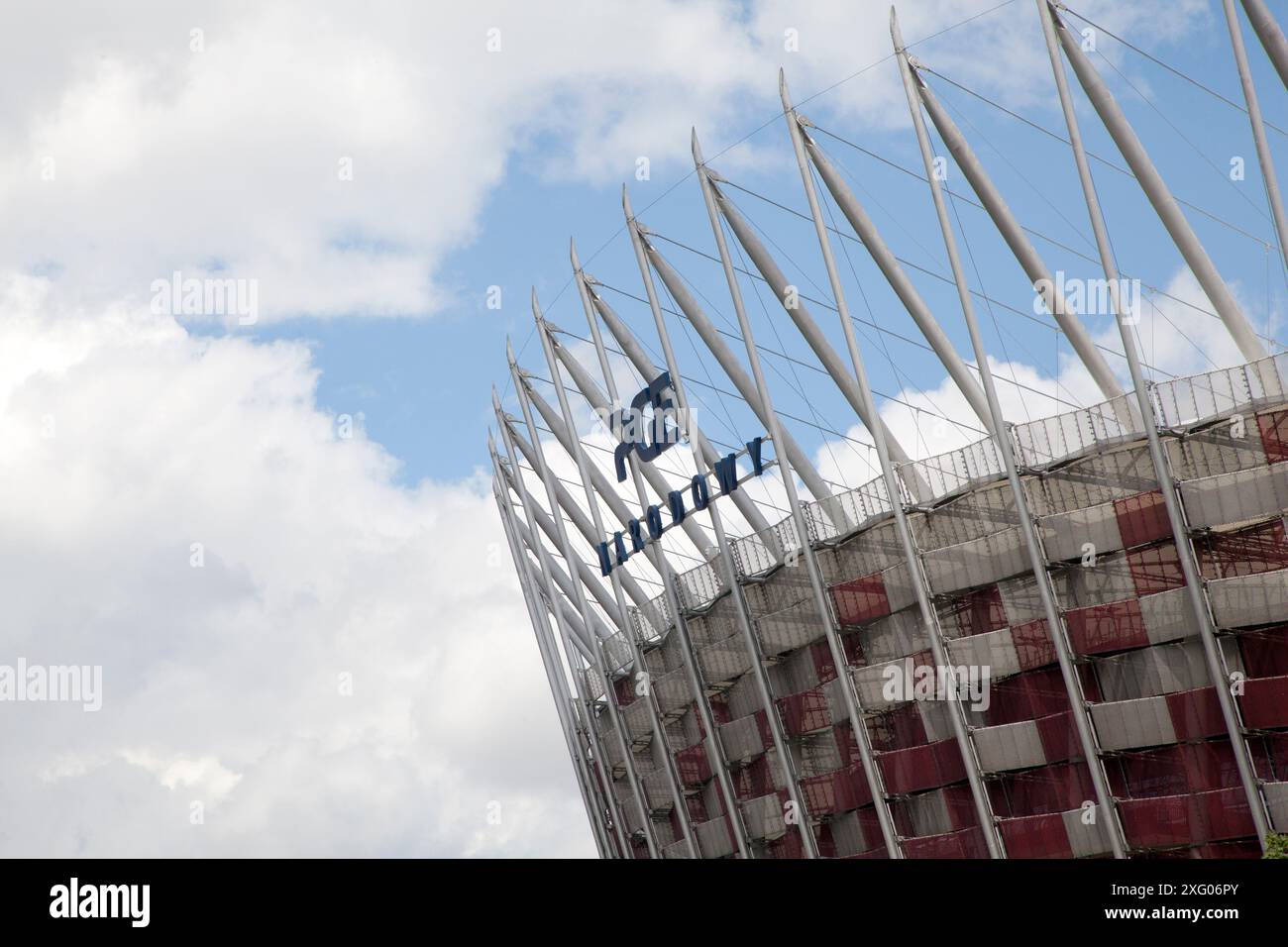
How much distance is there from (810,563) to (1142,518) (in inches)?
420

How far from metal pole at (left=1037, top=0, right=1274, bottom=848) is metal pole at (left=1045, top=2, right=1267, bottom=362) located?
1538mm

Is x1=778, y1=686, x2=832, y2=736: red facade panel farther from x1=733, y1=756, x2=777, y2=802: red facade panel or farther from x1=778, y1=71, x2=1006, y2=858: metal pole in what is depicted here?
x1=778, y1=71, x2=1006, y2=858: metal pole

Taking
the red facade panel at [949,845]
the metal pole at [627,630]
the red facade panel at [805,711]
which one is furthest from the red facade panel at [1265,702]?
the metal pole at [627,630]

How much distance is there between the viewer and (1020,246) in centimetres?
4447

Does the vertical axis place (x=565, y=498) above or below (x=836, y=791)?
above

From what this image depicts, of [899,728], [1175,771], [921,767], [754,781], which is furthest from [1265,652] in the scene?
[754,781]

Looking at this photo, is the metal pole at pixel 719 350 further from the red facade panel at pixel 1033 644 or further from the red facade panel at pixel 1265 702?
the red facade panel at pixel 1265 702

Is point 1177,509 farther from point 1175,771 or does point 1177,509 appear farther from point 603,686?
point 603,686

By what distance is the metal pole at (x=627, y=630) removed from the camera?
189 ft

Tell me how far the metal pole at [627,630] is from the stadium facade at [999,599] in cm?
71

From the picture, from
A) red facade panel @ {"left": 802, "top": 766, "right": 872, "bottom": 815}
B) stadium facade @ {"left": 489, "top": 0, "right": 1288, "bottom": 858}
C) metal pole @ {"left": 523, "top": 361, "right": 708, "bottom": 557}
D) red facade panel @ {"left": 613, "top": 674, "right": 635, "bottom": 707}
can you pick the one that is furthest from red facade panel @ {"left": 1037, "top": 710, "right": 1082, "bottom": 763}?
red facade panel @ {"left": 613, "top": 674, "right": 635, "bottom": 707}

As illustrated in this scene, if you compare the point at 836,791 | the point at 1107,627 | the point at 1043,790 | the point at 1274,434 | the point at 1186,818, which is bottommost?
the point at 1186,818

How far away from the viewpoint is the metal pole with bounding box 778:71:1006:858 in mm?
43156

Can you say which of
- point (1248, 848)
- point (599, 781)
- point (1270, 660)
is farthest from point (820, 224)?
point (599, 781)
